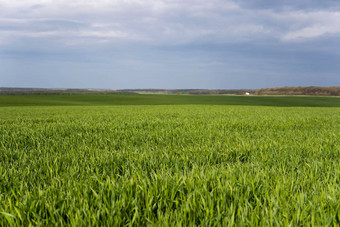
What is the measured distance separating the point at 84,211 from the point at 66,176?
Answer: 1.34 m

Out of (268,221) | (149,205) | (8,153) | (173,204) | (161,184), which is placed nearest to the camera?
(268,221)

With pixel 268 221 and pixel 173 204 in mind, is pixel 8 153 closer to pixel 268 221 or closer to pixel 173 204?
pixel 173 204

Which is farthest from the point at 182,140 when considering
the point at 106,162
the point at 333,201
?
the point at 333,201

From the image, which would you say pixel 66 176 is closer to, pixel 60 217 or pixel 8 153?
pixel 60 217

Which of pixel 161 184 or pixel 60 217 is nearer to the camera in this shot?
pixel 60 217

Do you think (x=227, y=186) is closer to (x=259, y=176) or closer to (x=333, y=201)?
(x=259, y=176)

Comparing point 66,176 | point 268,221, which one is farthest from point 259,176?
point 66,176

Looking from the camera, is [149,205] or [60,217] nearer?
[60,217]

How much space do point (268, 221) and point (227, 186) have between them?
23.9 inches

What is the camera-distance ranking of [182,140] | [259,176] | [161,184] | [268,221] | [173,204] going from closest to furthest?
[268,221], [173,204], [161,184], [259,176], [182,140]

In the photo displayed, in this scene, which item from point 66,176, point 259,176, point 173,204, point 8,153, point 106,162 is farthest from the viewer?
point 8,153

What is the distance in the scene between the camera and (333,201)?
7.71 ft

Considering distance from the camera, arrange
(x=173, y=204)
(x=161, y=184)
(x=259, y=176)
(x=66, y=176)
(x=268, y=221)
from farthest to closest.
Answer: (x=66, y=176)
(x=259, y=176)
(x=161, y=184)
(x=173, y=204)
(x=268, y=221)

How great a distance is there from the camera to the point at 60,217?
6.86 ft
